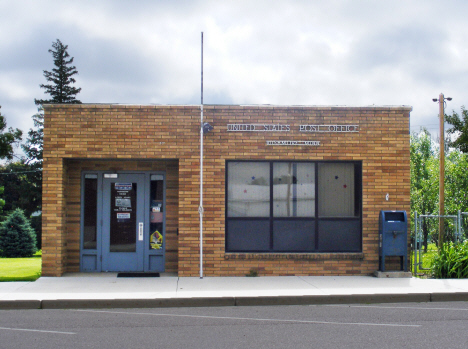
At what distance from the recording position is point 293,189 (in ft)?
42.9

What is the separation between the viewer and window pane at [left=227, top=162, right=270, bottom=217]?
12961 millimetres

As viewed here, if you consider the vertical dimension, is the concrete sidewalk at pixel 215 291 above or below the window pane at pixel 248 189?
below

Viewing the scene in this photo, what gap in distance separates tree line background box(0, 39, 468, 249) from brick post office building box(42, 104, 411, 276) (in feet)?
14.5

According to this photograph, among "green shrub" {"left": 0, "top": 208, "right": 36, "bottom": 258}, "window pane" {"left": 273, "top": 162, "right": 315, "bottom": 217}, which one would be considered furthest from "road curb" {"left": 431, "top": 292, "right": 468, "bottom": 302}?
"green shrub" {"left": 0, "top": 208, "right": 36, "bottom": 258}

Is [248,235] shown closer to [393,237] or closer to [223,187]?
[223,187]

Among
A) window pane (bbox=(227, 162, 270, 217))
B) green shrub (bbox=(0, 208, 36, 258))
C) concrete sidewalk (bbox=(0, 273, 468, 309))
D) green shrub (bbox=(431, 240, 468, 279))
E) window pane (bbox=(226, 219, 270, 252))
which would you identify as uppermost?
window pane (bbox=(227, 162, 270, 217))

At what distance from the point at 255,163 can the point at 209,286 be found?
3231 millimetres

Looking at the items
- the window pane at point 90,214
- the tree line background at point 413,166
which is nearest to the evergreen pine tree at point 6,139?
the tree line background at point 413,166

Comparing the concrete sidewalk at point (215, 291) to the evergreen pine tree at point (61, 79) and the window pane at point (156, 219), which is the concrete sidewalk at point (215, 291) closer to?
the window pane at point (156, 219)

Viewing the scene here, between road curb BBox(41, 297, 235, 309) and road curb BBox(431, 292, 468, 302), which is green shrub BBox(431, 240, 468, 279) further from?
road curb BBox(41, 297, 235, 309)

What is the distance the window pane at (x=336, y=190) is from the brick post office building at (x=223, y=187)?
0.08ft

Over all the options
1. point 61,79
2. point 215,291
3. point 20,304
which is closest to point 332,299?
point 215,291

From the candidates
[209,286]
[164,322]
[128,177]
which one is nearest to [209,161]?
[128,177]

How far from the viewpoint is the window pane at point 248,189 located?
13.0 m
